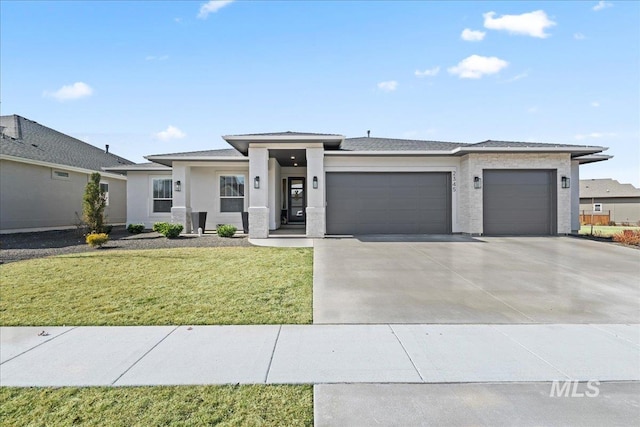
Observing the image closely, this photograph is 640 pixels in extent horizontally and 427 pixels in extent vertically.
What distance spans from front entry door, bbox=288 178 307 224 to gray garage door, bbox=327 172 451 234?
5925 millimetres

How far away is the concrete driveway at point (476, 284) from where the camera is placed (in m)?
4.60

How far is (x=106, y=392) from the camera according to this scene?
8.79ft

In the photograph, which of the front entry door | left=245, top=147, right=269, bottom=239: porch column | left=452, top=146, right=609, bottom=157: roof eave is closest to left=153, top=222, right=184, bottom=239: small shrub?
left=245, top=147, right=269, bottom=239: porch column

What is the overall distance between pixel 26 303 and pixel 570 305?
8.60 metres

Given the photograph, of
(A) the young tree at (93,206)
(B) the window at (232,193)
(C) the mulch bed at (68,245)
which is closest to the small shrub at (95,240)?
(C) the mulch bed at (68,245)

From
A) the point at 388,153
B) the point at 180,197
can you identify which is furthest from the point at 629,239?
the point at 180,197

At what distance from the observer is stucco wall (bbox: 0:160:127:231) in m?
15.0

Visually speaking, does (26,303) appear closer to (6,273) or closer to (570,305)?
(6,273)

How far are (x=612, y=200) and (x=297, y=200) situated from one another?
3731 cm

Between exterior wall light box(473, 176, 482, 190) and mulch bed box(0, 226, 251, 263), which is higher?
exterior wall light box(473, 176, 482, 190)

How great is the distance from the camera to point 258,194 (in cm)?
1318

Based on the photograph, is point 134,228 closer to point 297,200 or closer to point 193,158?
point 193,158

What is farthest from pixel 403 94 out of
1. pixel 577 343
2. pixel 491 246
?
pixel 577 343

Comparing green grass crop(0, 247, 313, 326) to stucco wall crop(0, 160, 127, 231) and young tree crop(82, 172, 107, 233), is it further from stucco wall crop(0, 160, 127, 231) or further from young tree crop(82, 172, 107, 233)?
stucco wall crop(0, 160, 127, 231)
